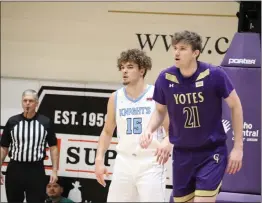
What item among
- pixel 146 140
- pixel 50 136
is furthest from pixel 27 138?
pixel 146 140

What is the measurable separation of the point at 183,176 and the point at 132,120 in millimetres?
1104

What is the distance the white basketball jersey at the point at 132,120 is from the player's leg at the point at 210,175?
0.99 m

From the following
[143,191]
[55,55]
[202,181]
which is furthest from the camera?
[55,55]

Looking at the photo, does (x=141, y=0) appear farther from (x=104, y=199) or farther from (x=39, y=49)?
(x=104, y=199)

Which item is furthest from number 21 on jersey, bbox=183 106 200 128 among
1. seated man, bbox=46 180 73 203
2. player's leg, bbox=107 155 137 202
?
seated man, bbox=46 180 73 203

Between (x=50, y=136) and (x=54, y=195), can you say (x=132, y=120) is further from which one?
(x=54, y=195)

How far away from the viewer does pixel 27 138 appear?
7984mm

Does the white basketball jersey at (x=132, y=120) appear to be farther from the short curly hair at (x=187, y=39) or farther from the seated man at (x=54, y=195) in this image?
the seated man at (x=54, y=195)

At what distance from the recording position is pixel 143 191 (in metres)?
5.61

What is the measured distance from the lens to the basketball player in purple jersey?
185 inches

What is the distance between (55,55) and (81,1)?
86 centimetres

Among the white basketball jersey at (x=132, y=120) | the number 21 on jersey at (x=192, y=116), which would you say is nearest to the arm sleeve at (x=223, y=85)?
the number 21 on jersey at (x=192, y=116)

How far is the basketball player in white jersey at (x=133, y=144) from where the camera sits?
222 inches

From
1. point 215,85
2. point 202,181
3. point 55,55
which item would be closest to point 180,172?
point 202,181
